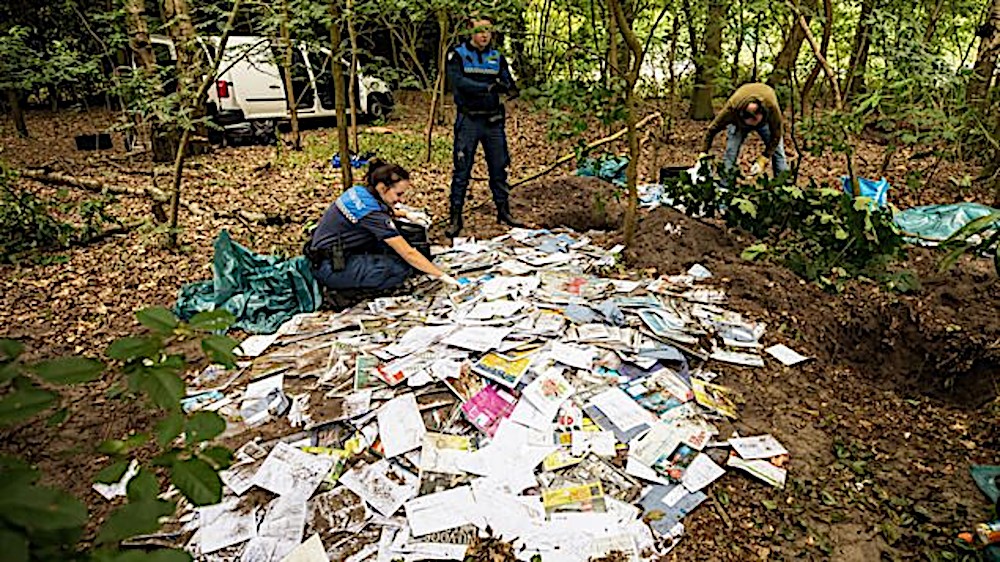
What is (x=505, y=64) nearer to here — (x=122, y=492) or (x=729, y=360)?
(x=729, y=360)

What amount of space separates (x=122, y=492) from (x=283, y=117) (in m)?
7.85

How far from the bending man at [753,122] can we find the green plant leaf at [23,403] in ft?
15.3

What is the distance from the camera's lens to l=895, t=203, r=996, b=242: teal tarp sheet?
4930 mm

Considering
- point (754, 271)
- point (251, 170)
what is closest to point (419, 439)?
point (754, 271)

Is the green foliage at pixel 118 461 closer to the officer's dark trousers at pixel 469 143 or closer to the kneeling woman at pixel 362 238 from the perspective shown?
the kneeling woman at pixel 362 238

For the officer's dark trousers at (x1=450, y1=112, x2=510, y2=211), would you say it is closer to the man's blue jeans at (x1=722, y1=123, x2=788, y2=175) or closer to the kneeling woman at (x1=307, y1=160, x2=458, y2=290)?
the kneeling woman at (x1=307, y1=160, x2=458, y2=290)

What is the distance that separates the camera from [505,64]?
16.4ft

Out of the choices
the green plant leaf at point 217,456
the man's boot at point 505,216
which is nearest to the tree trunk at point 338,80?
the man's boot at point 505,216

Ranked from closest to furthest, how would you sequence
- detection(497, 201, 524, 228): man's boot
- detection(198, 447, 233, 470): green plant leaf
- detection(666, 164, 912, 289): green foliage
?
detection(198, 447, 233, 470): green plant leaf → detection(666, 164, 912, 289): green foliage → detection(497, 201, 524, 228): man's boot

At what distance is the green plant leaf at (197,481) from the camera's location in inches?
35.9

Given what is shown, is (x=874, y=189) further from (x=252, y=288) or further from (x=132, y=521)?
(x=132, y=521)

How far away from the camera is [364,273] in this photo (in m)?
3.80

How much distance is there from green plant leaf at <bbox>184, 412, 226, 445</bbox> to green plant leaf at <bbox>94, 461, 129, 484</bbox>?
104 millimetres

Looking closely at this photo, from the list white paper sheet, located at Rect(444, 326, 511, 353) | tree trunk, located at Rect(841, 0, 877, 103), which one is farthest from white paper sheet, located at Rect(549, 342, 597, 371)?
tree trunk, located at Rect(841, 0, 877, 103)
